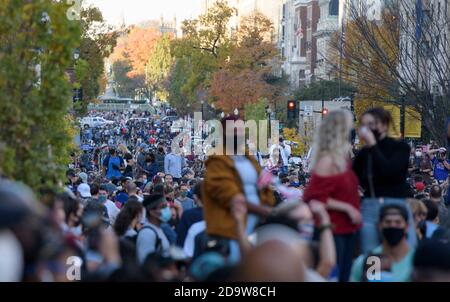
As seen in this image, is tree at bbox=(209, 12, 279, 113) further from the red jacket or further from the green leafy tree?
the red jacket

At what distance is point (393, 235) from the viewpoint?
360 inches

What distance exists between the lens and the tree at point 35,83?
424 inches

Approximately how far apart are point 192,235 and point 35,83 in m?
1.96

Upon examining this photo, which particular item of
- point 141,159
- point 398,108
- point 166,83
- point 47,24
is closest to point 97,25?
point 398,108

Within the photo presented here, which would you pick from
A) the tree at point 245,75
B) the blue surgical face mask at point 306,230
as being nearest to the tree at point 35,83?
the blue surgical face mask at point 306,230

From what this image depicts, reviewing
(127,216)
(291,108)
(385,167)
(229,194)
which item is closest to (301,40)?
(291,108)

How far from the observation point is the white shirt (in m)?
11.3

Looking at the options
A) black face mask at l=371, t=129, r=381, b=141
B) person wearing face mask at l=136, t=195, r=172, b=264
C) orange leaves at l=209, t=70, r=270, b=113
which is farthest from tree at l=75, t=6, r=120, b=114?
black face mask at l=371, t=129, r=381, b=141

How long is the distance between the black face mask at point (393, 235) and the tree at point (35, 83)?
10.2ft

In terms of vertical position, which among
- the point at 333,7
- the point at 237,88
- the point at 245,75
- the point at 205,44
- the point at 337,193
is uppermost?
the point at 333,7

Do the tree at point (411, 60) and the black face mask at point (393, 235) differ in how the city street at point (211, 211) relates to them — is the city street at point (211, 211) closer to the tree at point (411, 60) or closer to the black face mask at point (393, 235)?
the black face mask at point (393, 235)

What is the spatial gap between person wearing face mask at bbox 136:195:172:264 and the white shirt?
0.18m

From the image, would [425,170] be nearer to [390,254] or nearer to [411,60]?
[411,60]
